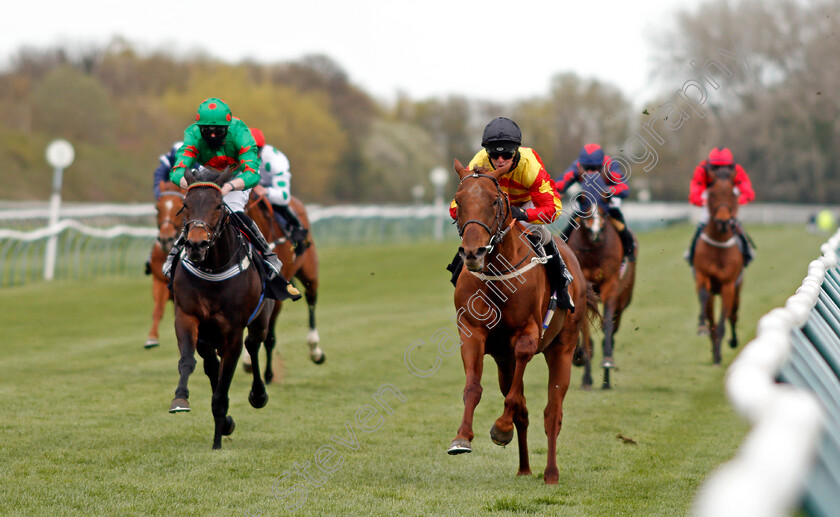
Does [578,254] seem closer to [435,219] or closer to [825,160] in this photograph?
[435,219]

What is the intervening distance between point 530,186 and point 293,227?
426 centimetres

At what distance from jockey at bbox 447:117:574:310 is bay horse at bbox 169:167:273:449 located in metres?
1.44

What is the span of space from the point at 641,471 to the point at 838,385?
2498 mm

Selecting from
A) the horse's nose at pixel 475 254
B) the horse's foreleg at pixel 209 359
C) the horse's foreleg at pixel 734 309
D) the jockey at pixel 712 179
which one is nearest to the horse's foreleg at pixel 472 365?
the horse's nose at pixel 475 254

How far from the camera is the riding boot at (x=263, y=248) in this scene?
22.1 feet

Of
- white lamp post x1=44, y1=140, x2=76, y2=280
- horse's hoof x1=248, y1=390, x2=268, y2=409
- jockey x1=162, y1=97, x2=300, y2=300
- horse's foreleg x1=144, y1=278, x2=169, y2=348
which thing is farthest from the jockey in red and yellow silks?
white lamp post x1=44, y1=140, x2=76, y2=280

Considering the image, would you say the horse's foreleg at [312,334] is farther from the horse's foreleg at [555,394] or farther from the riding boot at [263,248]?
the horse's foreleg at [555,394]

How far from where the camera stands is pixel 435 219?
3150 cm

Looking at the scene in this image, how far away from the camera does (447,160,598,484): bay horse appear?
4.75 meters

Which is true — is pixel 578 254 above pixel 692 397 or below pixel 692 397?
above

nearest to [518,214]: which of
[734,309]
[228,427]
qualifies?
[228,427]

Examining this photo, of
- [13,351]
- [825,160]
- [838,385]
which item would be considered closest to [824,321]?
[838,385]

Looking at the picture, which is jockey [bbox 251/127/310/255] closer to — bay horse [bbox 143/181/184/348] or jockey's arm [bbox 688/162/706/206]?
bay horse [bbox 143/181/184/348]

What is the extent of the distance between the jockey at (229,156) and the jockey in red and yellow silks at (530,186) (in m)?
1.74
